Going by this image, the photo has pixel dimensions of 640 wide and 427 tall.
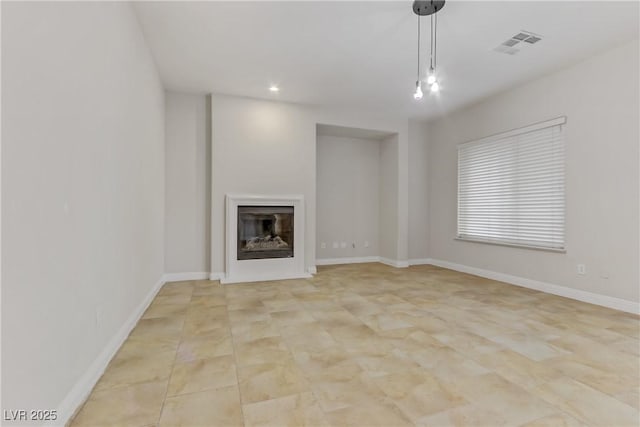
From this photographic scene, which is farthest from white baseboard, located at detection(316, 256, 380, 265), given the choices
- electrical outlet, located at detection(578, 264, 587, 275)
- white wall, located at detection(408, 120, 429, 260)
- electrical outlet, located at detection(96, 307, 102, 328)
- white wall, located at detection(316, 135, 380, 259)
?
electrical outlet, located at detection(96, 307, 102, 328)

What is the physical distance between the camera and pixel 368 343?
2.49 metres

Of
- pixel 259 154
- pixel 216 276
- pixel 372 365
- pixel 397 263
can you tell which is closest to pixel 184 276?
pixel 216 276

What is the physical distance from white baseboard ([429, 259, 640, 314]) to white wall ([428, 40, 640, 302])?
6 centimetres

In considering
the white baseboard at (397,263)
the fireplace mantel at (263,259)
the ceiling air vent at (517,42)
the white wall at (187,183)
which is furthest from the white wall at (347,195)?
the ceiling air vent at (517,42)

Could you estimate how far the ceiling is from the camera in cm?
286

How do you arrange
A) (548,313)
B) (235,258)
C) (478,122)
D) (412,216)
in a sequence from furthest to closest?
(412,216) < (478,122) < (235,258) < (548,313)

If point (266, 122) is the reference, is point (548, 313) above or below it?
below

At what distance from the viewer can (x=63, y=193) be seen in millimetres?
1545

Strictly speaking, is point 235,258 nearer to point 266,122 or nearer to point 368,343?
point 266,122

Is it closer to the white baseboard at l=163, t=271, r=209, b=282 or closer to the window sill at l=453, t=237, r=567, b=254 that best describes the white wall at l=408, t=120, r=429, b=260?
the window sill at l=453, t=237, r=567, b=254

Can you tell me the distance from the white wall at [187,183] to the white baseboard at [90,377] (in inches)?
79.2

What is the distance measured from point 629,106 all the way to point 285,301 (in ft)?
14.5

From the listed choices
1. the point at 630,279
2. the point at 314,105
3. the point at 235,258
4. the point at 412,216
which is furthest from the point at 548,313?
the point at 314,105

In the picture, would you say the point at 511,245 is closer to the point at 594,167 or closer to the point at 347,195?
the point at 594,167
